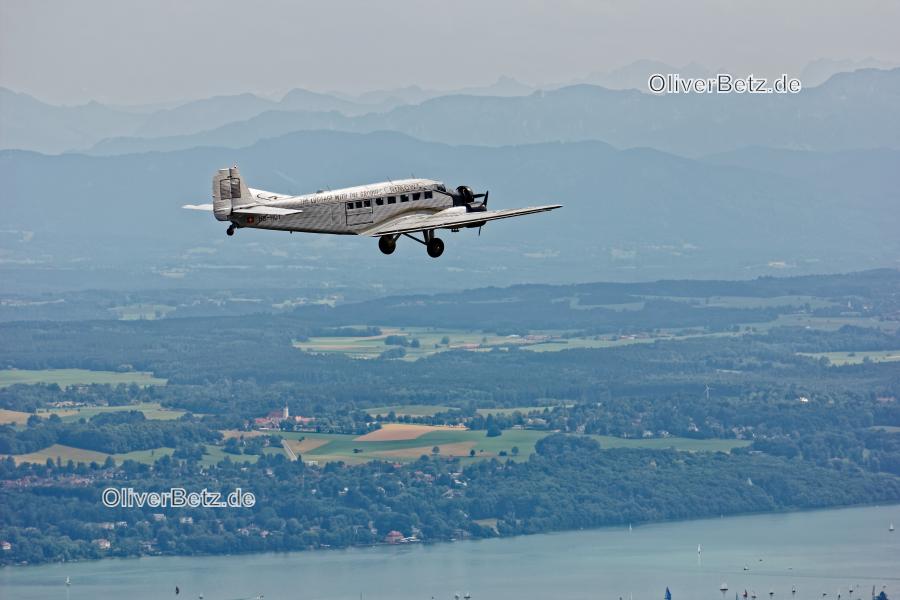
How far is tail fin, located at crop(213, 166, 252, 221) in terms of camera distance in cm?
6812

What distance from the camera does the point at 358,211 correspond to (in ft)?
221

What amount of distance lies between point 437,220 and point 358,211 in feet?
9.69

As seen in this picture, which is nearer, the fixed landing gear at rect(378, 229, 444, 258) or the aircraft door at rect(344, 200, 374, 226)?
the aircraft door at rect(344, 200, 374, 226)

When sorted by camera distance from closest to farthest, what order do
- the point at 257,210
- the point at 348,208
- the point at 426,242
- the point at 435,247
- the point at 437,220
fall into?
1. the point at 348,208
2. the point at 257,210
3. the point at 437,220
4. the point at 435,247
5. the point at 426,242

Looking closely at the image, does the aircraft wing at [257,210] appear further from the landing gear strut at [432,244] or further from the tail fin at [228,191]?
the landing gear strut at [432,244]

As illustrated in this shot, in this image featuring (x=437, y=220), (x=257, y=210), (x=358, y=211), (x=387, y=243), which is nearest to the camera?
(x=358, y=211)

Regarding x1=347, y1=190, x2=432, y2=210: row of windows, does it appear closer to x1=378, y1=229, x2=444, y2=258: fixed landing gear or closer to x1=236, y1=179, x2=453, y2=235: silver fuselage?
x1=236, y1=179, x2=453, y2=235: silver fuselage

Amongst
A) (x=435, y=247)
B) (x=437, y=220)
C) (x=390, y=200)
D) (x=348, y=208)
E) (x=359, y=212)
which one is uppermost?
(x=390, y=200)

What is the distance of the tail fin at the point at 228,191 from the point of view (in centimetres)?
6812

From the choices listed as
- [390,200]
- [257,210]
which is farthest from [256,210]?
[390,200]

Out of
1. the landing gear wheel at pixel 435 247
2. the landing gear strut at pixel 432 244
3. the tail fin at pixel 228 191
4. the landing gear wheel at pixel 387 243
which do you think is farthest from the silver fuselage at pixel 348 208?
the landing gear wheel at pixel 435 247

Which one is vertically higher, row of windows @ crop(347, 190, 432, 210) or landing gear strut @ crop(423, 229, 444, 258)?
row of windows @ crop(347, 190, 432, 210)

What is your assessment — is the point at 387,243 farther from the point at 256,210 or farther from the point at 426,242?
the point at 256,210

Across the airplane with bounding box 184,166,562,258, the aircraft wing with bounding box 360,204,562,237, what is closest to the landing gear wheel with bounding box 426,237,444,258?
the airplane with bounding box 184,166,562,258
